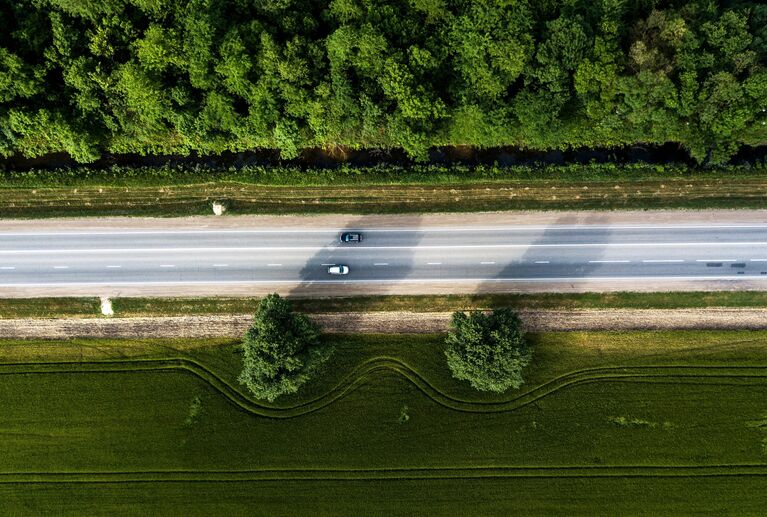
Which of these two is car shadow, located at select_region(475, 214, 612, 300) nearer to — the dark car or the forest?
the forest

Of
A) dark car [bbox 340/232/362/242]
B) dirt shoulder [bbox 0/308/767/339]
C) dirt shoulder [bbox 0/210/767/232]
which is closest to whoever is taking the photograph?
dark car [bbox 340/232/362/242]

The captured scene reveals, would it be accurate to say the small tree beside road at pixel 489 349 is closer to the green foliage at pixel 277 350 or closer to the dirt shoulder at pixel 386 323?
the dirt shoulder at pixel 386 323

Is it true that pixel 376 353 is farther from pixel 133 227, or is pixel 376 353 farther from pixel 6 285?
pixel 6 285

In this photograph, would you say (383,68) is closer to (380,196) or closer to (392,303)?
(380,196)

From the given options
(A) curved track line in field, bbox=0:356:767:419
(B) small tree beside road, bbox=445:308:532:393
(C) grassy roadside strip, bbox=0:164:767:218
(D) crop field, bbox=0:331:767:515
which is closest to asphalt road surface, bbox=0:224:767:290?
(C) grassy roadside strip, bbox=0:164:767:218

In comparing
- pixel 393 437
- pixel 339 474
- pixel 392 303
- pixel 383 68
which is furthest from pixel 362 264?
pixel 339 474

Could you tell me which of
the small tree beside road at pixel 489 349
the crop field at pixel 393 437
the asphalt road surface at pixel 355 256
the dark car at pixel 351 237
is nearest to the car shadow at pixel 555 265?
the asphalt road surface at pixel 355 256
